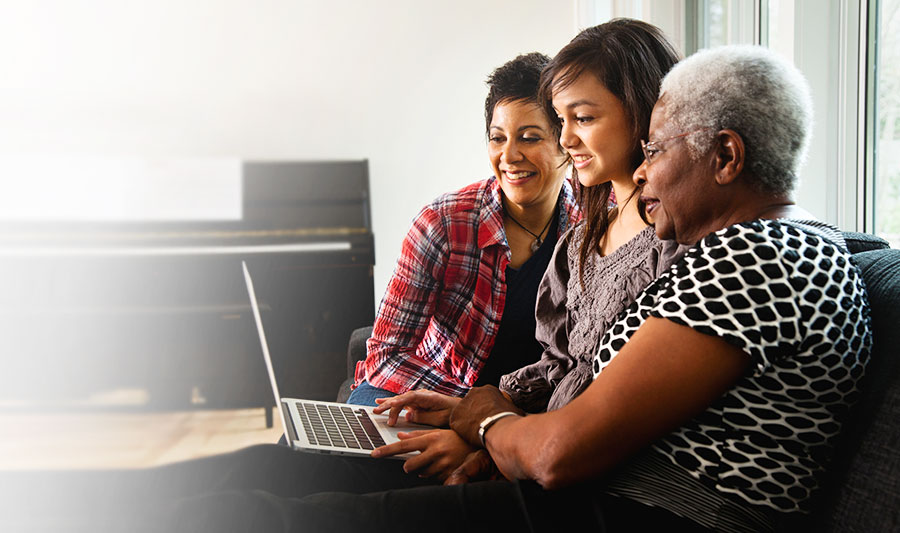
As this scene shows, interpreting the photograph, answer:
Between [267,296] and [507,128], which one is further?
[267,296]

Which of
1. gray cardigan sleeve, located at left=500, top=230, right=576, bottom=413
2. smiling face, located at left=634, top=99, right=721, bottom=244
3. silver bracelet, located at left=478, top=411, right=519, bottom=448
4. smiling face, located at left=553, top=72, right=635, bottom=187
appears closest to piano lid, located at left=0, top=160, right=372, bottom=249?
gray cardigan sleeve, located at left=500, top=230, right=576, bottom=413

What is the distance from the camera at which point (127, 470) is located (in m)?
0.77

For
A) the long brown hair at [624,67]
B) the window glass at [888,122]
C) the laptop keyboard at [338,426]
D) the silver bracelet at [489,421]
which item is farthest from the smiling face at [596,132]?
the window glass at [888,122]

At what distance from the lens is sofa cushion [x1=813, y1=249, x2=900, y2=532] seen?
617 mm

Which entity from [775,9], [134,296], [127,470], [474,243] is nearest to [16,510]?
[127,470]

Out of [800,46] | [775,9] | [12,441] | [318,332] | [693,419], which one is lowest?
[318,332]

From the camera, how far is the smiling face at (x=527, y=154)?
1536mm

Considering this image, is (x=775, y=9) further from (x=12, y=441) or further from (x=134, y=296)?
(x=134, y=296)

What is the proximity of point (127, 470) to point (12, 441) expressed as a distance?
322 mm

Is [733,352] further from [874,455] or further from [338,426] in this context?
[338,426]

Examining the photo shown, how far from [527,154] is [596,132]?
43 cm

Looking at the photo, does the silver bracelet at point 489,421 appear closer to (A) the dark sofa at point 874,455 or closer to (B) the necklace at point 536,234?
(A) the dark sofa at point 874,455

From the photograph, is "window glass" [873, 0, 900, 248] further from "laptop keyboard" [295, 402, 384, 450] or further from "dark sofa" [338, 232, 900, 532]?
"laptop keyboard" [295, 402, 384, 450]

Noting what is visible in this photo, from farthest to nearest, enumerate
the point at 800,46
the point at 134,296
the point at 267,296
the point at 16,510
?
the point at 267,296, the point at 134,296, the point at 800,46, the point at 16,510
